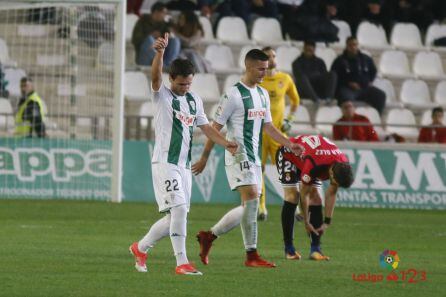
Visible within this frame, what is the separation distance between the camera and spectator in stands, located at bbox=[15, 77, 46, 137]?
69.3 ft

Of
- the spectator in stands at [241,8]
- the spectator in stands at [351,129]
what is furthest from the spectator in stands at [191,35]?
the spectator in stands at [351,129]

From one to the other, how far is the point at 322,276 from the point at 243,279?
0.80 metres

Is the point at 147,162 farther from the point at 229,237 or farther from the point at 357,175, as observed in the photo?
the point at 229,237

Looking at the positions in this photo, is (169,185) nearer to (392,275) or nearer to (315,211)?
(392,275)

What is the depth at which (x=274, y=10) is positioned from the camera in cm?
2703

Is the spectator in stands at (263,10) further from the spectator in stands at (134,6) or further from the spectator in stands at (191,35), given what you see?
the spectator in stands at (191,35)

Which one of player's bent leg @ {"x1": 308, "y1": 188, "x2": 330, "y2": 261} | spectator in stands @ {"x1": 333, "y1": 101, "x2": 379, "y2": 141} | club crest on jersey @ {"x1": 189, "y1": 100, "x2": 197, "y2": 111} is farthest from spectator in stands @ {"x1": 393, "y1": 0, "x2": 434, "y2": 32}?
club crest on jersey @ {"x1": 189, "y1": 100, "x2": 197, "y2": 111}

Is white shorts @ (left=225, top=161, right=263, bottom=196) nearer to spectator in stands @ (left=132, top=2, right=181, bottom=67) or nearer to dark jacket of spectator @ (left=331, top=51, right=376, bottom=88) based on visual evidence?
spectator in stands @ (left=132, top=2, right=181, bottom=67)

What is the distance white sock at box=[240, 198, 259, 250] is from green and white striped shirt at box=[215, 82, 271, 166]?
43 centimetres

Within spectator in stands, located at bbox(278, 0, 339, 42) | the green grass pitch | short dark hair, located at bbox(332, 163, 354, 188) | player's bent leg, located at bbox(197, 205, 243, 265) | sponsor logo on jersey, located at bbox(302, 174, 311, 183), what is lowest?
the green grass pitch

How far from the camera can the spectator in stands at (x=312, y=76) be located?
2398cm

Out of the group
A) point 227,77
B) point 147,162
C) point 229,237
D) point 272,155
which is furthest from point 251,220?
point 227,77

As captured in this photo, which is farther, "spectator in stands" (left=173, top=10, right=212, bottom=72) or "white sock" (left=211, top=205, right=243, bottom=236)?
"spectator in stands" (left=173, top=10, right=212, bottom=72)

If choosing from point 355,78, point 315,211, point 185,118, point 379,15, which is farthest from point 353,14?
point 185,118
